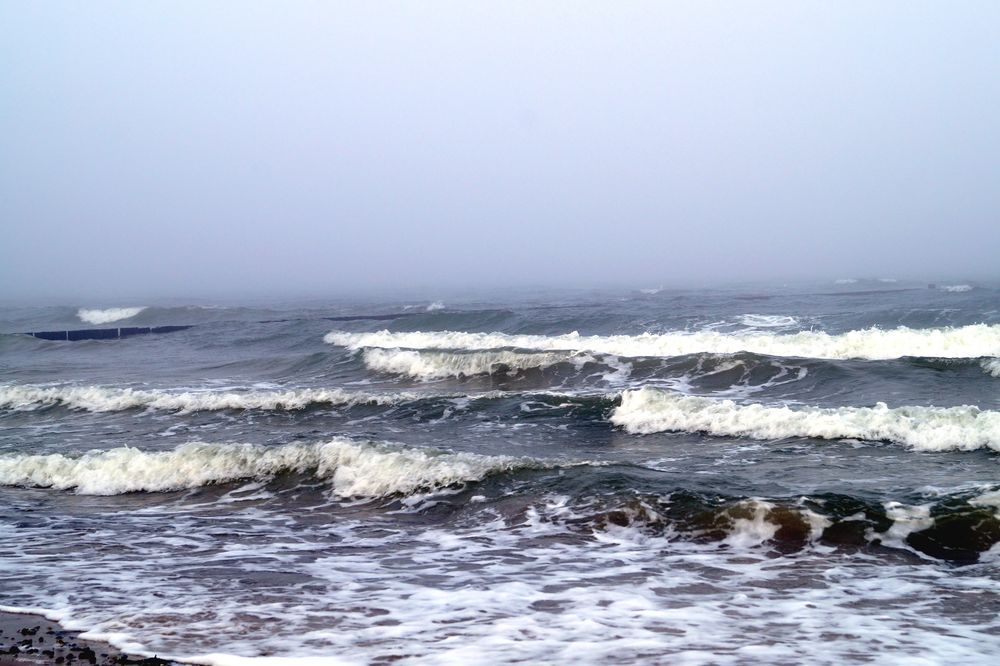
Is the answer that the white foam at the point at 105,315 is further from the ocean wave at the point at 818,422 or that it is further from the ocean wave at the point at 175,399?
the ocean wave at the point at 818,422

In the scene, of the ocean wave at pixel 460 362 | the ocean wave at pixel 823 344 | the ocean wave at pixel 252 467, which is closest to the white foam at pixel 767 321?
the ocean wave at pixel 823 344

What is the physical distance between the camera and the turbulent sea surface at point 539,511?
5.03 m

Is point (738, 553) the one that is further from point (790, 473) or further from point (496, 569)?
point (790, 473)

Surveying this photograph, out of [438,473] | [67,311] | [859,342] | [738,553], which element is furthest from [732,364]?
[67,311]

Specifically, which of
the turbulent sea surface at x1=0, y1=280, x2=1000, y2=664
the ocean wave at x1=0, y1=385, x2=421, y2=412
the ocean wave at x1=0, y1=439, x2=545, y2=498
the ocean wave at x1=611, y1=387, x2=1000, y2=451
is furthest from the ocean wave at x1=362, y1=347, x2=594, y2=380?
the ocean wave at x1=0, y1=439, x2=545, y2=498

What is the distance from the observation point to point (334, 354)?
23.9 meters

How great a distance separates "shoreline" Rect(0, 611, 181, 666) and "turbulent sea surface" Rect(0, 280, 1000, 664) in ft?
0.50

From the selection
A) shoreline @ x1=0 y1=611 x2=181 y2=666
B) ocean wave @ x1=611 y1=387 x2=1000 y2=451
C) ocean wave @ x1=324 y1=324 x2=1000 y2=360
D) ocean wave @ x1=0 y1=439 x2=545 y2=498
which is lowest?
ocean wave @ x1=0 y1=439 x2=545 y2=498

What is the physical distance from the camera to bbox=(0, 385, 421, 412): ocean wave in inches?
617

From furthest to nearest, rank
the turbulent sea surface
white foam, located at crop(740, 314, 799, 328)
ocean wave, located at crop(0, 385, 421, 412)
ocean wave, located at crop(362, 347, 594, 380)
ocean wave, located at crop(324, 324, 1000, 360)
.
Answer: white foam, located at crop(740, 314, 799, 328) → ocean wave, located at crop(362, 347, 594, 380) → ocean wave, located at crop(324, 324, 1000, 360) → ocean wave, located at crop(0, 385, 421, 412) → the turbulent sea surface

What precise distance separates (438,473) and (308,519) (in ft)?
5.20

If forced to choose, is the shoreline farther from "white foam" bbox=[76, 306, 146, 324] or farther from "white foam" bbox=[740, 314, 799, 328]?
"white foam" bbox=[76, 306, 146, 324]

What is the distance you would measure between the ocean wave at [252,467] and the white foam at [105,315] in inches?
1576

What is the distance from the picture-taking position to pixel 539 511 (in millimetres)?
8109
